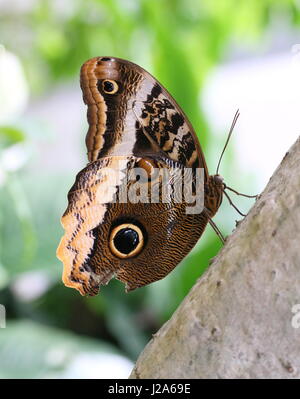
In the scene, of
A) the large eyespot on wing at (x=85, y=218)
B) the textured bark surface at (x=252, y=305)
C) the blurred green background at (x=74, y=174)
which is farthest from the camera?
the blurred green background at (x=74, y=174)

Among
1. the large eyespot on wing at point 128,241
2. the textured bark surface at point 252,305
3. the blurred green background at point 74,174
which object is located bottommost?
the blurred green background at point 74,174

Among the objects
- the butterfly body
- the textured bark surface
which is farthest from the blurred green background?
the textured bark surface

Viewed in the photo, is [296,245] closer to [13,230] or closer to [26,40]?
[13,230]

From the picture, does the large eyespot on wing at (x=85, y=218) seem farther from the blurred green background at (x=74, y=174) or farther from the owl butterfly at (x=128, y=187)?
the blurred green background at (x=74, y=174)

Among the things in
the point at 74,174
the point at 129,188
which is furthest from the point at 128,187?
the point at 74,174

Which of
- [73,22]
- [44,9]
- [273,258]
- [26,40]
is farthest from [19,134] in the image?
[26,40]

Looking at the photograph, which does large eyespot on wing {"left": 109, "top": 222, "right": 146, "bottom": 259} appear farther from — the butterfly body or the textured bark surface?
the textured bark surface

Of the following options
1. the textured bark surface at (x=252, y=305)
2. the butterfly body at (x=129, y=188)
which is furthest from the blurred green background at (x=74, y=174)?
the textured bark surface at (x=252, y=305)
